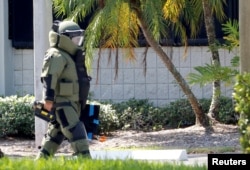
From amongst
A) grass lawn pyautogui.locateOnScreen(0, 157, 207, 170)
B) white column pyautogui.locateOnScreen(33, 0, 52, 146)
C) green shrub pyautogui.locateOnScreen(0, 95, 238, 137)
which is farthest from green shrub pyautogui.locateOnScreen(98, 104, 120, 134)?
grass lawn pyautogui.locateOnScreen(0, 157, 207, 170)

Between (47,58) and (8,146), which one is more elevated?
(47,58)

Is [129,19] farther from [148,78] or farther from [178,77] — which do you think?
[148,78]

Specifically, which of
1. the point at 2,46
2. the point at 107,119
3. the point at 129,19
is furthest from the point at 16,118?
the point at 2,46

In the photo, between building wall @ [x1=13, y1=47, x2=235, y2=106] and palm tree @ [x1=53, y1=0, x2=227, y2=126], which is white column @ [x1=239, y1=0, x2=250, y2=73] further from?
building wall @ [x1=13, y1=47, x2=235, y2=106]

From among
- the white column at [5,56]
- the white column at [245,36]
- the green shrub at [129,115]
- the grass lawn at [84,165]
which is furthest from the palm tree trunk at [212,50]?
the grass lawn at [84,165]

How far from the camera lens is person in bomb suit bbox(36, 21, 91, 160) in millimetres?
9438

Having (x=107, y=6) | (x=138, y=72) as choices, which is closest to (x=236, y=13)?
(x=138, y=72)

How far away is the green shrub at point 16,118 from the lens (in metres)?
14.7

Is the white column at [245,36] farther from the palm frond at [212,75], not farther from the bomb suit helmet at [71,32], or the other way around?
the palm frond at [212,75]

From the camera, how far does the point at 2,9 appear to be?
1744 centimetres

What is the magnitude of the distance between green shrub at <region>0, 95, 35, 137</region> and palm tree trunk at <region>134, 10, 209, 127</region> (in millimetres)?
2737

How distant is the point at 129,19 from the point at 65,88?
4369 millimetres

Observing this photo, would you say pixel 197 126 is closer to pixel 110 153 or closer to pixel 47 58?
pixel 110 153

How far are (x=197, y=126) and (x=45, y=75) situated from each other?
5.57 metres
